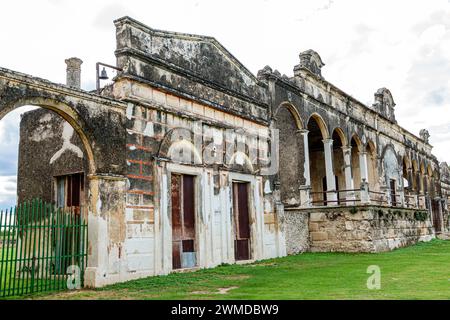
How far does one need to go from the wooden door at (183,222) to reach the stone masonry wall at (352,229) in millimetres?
5807

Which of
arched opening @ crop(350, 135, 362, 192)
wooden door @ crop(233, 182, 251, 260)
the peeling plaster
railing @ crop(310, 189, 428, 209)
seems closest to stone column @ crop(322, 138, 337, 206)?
railing @ crop(310, 189, 428, 209)

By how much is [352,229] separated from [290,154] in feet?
11.2

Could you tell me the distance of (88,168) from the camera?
9.34 meters

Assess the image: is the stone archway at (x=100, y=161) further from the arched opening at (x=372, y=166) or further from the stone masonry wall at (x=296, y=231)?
the arched opening at (x=372, y=166)

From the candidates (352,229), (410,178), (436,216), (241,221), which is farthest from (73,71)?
(436,216)

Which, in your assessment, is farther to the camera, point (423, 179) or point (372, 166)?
point (423, 179)

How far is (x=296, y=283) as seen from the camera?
28.2ft

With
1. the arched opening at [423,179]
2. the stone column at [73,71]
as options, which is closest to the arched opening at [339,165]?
the arched opening at [423,179]

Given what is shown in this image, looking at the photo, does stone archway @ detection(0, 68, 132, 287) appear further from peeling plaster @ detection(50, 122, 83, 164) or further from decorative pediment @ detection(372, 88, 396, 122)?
decorative pediment @ detection(372, 88, 396, 122)

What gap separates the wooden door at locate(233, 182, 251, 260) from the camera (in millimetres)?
13070

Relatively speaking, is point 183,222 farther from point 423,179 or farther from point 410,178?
point 423,179

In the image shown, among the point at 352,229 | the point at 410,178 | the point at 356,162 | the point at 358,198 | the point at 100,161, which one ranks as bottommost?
the point at 352,229

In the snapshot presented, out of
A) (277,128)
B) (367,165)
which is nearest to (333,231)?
(277,128)
